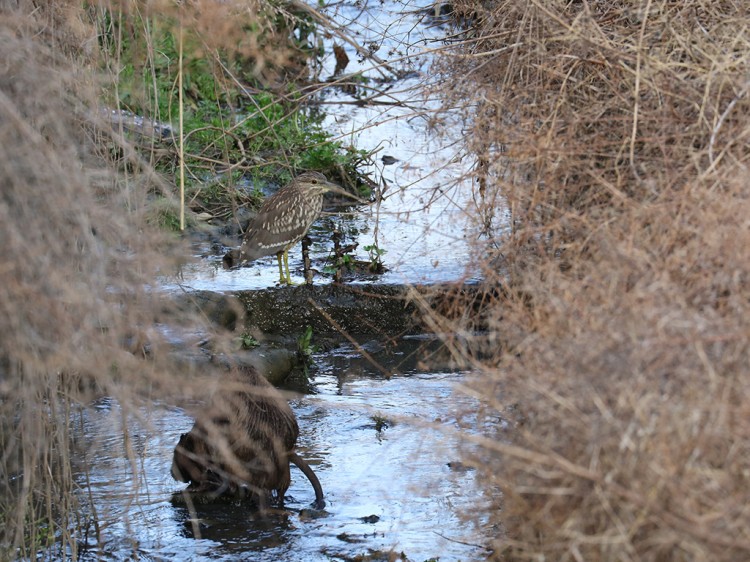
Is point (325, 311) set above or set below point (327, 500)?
above

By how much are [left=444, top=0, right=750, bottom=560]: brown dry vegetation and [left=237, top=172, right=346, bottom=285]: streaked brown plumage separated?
3342mm

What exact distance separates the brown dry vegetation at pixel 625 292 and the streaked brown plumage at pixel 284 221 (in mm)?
3342

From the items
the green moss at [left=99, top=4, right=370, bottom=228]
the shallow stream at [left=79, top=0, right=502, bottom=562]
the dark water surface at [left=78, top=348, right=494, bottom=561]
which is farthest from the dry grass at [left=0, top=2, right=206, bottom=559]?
the green moss at [left=99, top=4, right=370, bottom=228]

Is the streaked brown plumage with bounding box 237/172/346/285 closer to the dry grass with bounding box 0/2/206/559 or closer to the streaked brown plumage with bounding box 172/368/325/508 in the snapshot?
the streaked brown plumage with bounding box 172/368/325/508

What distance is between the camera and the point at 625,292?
10.7 feet

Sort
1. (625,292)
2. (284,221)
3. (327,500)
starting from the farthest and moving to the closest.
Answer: (284,221) → (327,500) → (625,292)

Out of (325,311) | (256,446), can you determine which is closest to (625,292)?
(256,446)

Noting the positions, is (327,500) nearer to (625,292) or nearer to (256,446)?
(256,446)

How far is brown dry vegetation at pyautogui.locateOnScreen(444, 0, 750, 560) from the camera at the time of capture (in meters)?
2.75

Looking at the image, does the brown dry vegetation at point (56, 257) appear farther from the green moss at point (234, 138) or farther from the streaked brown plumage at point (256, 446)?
the green moss at point (234, 138)

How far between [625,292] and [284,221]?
5.29 m

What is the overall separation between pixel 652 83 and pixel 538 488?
201cm

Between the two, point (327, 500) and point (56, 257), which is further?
point (327, 500)

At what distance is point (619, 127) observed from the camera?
448cm
